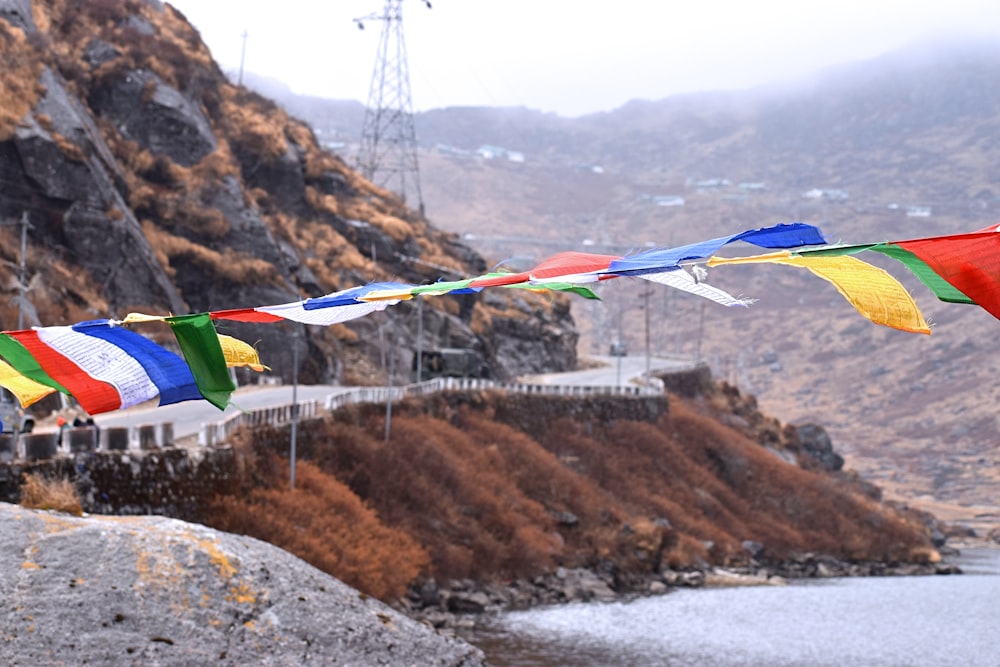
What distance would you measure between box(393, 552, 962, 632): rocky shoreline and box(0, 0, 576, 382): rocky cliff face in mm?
10546

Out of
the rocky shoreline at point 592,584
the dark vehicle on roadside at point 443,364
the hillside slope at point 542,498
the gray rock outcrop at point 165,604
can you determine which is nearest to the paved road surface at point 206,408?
the hillside slope at point 542,498

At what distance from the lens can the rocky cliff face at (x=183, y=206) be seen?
169 feet

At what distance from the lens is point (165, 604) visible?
75.7 feet

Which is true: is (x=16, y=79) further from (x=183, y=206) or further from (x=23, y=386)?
(x=23, y=386)

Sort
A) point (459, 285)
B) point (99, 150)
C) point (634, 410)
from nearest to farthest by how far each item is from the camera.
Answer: point (459, 285)
point (99, 150)
point (634, 410)

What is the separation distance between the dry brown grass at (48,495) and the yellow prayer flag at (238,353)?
46.1 feet

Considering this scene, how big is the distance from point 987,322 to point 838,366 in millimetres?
20760

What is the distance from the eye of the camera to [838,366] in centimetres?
19038

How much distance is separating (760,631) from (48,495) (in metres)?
22.6

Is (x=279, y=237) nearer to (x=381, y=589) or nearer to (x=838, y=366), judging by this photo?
(x=381, y=589)

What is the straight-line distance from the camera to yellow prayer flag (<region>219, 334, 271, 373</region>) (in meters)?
12.7

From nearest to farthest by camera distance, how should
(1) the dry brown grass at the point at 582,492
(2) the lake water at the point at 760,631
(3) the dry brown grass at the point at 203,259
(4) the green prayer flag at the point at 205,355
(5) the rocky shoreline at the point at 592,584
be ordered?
(4) the green prayer flag at the point at 205,355 → (2) the lake water at the point at 760,631 → (5) the rocky shoreline at the point at 592,584 → (1) the dry brown grass at the point at 582,492 → (3) the dry brown grass at the point at 203,259

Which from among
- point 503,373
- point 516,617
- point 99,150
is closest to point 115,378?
point 516,617

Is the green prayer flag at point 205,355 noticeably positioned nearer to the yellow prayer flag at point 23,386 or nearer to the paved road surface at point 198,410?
the yellow prayer flag at point 23,386
